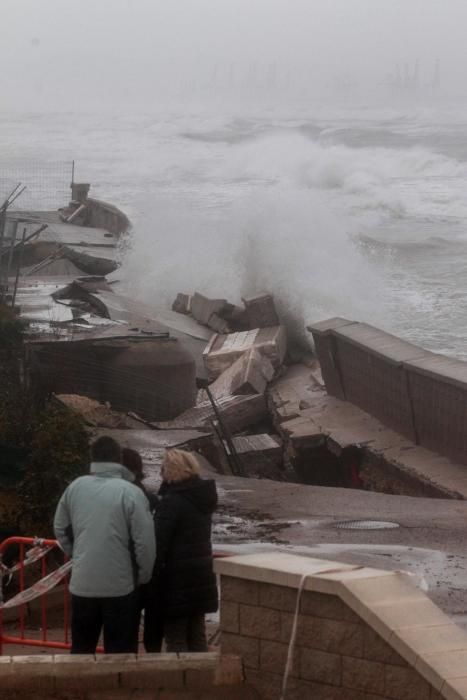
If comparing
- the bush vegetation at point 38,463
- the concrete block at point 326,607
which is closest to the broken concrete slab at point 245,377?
the bush vegetation at point 38,463

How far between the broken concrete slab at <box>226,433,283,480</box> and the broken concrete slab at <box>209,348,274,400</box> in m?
2.49

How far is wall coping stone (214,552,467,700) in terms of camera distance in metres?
4.55

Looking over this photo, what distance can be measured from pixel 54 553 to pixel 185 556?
2393 millimetres

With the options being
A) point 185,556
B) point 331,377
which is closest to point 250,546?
point 185,556

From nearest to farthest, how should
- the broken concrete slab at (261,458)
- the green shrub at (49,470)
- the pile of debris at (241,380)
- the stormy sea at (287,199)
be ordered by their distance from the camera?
the green shrub at (49,470) < the broken concrete slab at (261,458) < the pile of debris at (241,380) < the stormy sea at (287,199)

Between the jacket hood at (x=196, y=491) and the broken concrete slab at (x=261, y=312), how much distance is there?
45.8 feet

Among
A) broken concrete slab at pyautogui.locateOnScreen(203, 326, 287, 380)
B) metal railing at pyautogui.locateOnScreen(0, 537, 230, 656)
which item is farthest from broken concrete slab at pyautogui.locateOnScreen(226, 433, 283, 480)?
metal railing at pyautogui.locateOnScreen(0, 537, 230, 656)

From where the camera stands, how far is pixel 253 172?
60500 millimetres

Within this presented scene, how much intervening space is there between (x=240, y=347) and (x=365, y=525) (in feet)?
26.3

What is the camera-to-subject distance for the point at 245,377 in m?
15.9

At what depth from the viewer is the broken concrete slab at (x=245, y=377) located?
15.7 meters

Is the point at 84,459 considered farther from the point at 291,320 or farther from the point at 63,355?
the point at 291,320

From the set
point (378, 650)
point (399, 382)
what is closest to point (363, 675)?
point (378, 650)

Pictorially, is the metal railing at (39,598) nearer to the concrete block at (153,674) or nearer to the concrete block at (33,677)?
the concrete block at (33,677)
